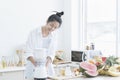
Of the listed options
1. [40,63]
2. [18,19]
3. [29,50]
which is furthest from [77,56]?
[40,63]

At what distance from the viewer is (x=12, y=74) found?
3.84 m

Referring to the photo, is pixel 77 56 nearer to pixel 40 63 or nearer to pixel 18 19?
pixel 18 19

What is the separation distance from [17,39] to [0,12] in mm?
600

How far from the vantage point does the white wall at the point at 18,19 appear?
422 centimetres

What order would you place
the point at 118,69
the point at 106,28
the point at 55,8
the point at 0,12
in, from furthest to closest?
the point at 55,8 < the point at 106,28 < the point at 0,12 < the point at 118,69

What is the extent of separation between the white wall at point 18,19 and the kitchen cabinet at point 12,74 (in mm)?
523

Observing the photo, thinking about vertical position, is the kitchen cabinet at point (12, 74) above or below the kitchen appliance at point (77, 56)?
below

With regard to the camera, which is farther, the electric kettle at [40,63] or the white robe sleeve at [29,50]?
the white robe sleeve at [29,50]

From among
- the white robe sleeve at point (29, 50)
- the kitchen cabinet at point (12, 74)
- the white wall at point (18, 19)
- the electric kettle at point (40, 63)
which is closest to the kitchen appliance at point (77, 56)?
the white wall at point (18, 19)

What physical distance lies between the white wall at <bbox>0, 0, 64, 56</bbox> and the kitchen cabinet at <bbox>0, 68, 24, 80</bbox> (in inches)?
20.6

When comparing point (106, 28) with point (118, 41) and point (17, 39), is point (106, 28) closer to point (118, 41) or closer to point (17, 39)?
point (118, 41)

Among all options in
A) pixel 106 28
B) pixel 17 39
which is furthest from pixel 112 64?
pixel 17 39

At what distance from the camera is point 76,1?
16.4 feet

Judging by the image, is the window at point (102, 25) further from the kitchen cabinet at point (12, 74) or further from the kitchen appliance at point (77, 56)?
the kitchen cabinet at point (12, 74)
